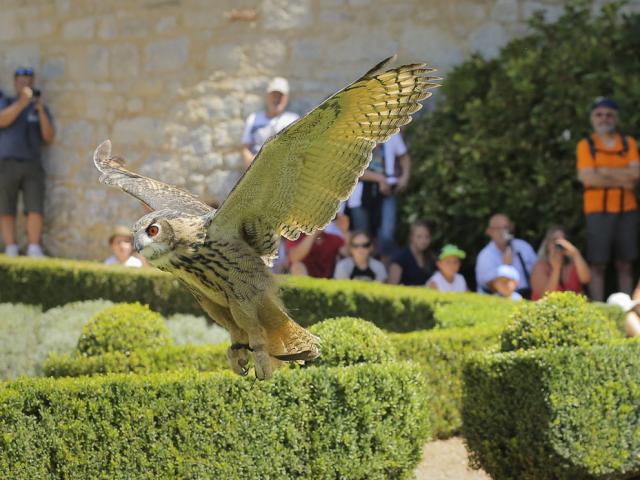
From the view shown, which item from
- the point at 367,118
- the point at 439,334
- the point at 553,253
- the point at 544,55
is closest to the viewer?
the point at 367,118

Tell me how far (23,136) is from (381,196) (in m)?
4.13

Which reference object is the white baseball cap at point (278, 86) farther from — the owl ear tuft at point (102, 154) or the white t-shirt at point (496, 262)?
the owl ear tuft at point (102, 154)

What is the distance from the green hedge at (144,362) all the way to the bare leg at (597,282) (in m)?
4.31

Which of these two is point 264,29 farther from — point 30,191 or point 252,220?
point 252,220

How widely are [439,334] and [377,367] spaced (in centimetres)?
166

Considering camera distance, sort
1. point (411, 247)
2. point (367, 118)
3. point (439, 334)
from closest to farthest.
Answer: point (367, 118), point (439, 334), point (411, 247)

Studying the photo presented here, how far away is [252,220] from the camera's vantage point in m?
5.11

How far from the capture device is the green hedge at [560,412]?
6.32 metres

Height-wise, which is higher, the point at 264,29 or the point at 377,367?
the point at 264,29

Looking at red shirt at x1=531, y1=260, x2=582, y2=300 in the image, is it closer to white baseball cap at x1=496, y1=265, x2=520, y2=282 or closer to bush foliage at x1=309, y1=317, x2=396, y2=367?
white baseball cap at x1=496, y1=265, x2=520, y2=282

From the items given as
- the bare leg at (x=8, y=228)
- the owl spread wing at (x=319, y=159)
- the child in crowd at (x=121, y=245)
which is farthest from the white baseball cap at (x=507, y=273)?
the bare leg at (x=8, y=228)

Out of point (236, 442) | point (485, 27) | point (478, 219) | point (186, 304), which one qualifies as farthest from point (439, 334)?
point (485, 27)

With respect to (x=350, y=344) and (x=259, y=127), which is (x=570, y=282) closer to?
(x=259, y=127)

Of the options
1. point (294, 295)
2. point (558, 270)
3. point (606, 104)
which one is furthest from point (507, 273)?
point (294, 295)
